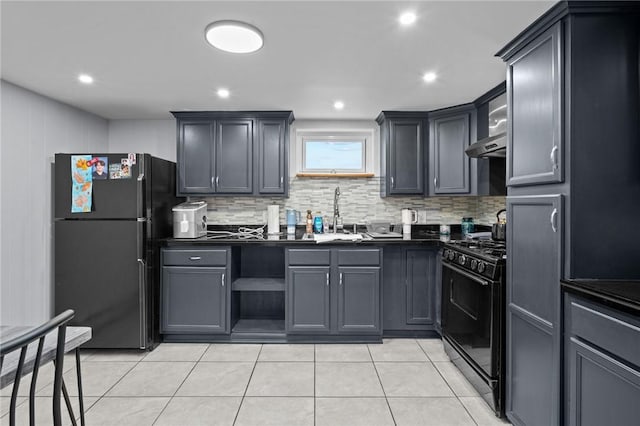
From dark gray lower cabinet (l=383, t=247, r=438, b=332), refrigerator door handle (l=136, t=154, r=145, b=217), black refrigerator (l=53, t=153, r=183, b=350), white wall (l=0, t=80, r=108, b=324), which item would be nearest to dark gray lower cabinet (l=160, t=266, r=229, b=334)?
black refrigerator (l=53, t=153, r=183, b=350)

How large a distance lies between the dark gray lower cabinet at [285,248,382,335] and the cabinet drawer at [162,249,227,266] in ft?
2.06

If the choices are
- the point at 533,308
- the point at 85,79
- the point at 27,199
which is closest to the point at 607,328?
the point at 533,308

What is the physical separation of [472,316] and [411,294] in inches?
36.8

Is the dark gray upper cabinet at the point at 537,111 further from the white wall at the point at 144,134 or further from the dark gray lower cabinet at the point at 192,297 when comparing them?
the white wall at the point at 144,134

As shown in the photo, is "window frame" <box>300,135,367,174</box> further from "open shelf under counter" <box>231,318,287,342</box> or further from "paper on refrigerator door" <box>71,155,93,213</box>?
"paper on refrigerator door" <box>71,155,93,213</box>

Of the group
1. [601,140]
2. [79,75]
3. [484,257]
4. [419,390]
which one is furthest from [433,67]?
[79,75]

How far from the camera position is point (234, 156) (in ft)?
11.5

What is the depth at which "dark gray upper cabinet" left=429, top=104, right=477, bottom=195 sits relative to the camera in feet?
10.7

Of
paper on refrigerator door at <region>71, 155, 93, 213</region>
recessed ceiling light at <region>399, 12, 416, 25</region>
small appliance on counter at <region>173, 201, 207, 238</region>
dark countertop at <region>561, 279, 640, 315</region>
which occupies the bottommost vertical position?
dark countertop at <region>561, 279, 640, 315</region>

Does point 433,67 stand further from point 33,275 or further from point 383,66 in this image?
point 33,275

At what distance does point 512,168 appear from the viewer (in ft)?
6.43

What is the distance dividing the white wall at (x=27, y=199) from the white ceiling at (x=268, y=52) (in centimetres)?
19

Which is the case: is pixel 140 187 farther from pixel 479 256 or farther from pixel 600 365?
pixel 600 365

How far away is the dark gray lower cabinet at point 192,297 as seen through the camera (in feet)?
10.3
